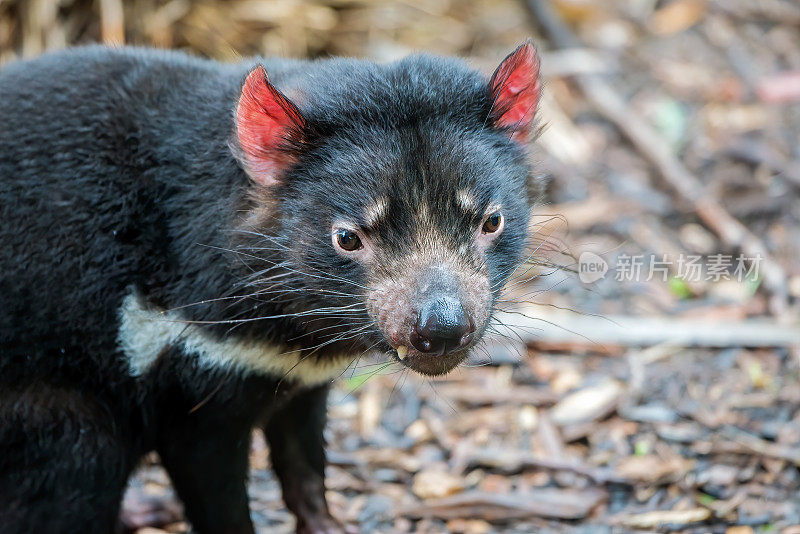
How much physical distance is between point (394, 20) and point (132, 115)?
13.3 ft

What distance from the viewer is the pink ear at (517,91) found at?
287 cm

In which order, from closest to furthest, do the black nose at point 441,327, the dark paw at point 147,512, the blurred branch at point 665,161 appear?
the black nose at point 441,327 → the dark paw at point 147,512 → the blurred branch at point 665,161

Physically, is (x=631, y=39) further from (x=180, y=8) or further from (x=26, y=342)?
(x=26, y=342)

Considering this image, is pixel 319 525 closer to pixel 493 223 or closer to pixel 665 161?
pixel 493 223

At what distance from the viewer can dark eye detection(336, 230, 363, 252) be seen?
271 centimetres

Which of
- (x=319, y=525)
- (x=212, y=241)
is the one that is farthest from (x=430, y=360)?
(x=319, y=525)

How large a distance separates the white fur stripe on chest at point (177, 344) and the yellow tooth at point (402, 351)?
18.9 inches

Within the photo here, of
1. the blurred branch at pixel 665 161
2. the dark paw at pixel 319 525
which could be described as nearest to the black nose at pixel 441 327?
the dark paw at pixel 319 525

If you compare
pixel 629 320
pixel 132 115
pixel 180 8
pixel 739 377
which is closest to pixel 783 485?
pixel 739 377

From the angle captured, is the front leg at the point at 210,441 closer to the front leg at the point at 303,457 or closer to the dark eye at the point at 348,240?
the front leg at the point at 303,457

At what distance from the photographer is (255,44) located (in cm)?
638

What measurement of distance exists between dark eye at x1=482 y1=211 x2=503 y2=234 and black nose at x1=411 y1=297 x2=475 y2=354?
0.35 metres

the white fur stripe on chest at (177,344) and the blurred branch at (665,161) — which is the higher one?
the blurred branch at (665,161)

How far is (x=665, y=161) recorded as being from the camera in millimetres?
5766
